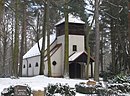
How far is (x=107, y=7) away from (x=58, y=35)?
34.1 ft

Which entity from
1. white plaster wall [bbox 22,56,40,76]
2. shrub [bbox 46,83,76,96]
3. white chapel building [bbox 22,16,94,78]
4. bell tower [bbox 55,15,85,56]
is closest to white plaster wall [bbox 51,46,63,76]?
white chapel building [bbox 22,16,94,78]

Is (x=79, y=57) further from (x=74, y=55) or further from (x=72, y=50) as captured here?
(x=72, y=50)

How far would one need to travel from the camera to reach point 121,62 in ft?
157

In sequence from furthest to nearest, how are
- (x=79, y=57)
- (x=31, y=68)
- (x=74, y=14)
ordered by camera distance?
(x=31, y=68) → (x=79, y=57) → (x=74, y=14)

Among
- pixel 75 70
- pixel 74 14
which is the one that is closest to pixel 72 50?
pixel 75 70

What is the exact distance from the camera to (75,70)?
150 ft

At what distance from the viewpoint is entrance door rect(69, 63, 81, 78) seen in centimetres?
4560

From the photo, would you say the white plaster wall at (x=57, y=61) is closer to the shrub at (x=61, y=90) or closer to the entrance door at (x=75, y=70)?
the entrance door at (x=75, y=70)

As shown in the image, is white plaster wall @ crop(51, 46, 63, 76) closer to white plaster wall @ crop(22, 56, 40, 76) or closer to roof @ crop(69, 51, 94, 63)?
roof @ crop(69, 51, 94, 63)

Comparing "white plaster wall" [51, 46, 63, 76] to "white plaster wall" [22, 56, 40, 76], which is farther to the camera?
"white plaster wall" [22, 56, 40, 76]

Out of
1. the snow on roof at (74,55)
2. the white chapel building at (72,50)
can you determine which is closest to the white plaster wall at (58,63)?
the white chapel building at (72,50)

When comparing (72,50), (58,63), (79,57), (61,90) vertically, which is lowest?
(61,90)

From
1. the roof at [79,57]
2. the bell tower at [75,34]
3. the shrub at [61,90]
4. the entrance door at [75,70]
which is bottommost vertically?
the shrub at [61,90]

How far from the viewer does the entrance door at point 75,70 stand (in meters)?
45.6
